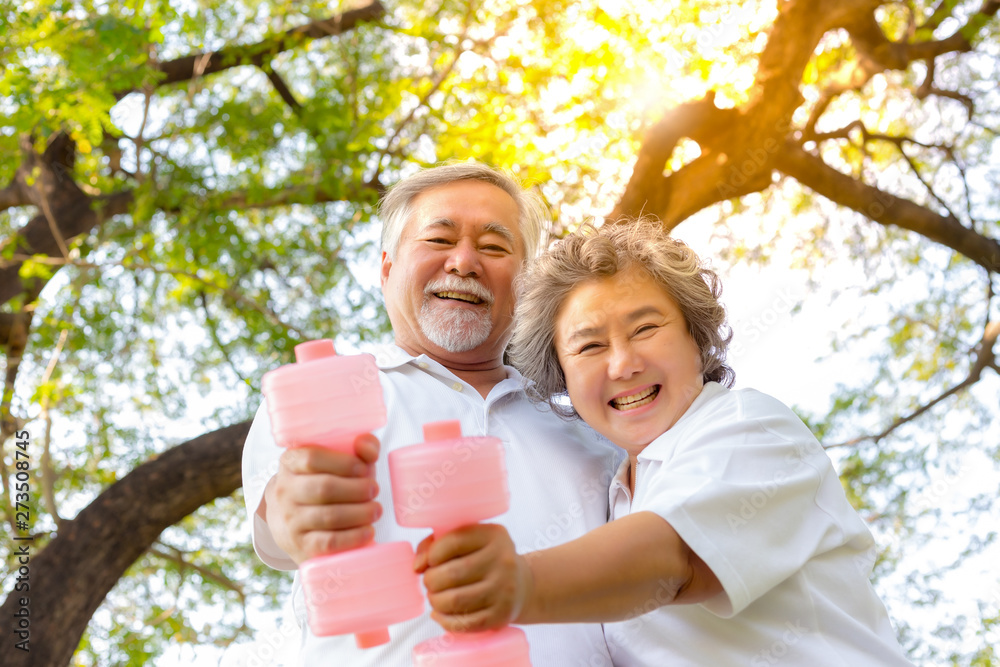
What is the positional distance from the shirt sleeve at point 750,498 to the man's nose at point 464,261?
1.09 meters

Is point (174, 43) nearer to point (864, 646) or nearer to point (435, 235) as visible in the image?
point (435, 235)

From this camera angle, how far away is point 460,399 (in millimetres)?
2537

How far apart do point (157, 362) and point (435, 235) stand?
4.81m

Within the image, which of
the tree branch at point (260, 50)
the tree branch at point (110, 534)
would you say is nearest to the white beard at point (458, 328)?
the tree branch at point (110, 534)

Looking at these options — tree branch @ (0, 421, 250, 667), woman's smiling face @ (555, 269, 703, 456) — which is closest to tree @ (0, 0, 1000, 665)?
tree branch @ (0, 421, 250, 667)

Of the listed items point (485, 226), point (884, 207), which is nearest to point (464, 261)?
point (485, 226)

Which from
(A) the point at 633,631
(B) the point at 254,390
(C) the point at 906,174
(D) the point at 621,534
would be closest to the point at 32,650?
(B) the point at 254,390

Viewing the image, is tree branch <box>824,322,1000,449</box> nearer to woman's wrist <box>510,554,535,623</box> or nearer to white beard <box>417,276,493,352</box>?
white beard <box>417,276,493,352</box>

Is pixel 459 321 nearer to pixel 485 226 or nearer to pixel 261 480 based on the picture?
pixel 485 226

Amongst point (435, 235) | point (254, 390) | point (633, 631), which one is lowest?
point (633, 631)

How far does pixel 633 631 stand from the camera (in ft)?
6.12

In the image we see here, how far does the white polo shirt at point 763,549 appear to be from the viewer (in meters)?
1.49

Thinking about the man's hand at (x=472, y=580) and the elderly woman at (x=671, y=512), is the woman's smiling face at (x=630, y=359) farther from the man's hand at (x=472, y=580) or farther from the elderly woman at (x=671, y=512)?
the man's hand at (x=472, y=580)

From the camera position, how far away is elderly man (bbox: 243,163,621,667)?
1.99m
